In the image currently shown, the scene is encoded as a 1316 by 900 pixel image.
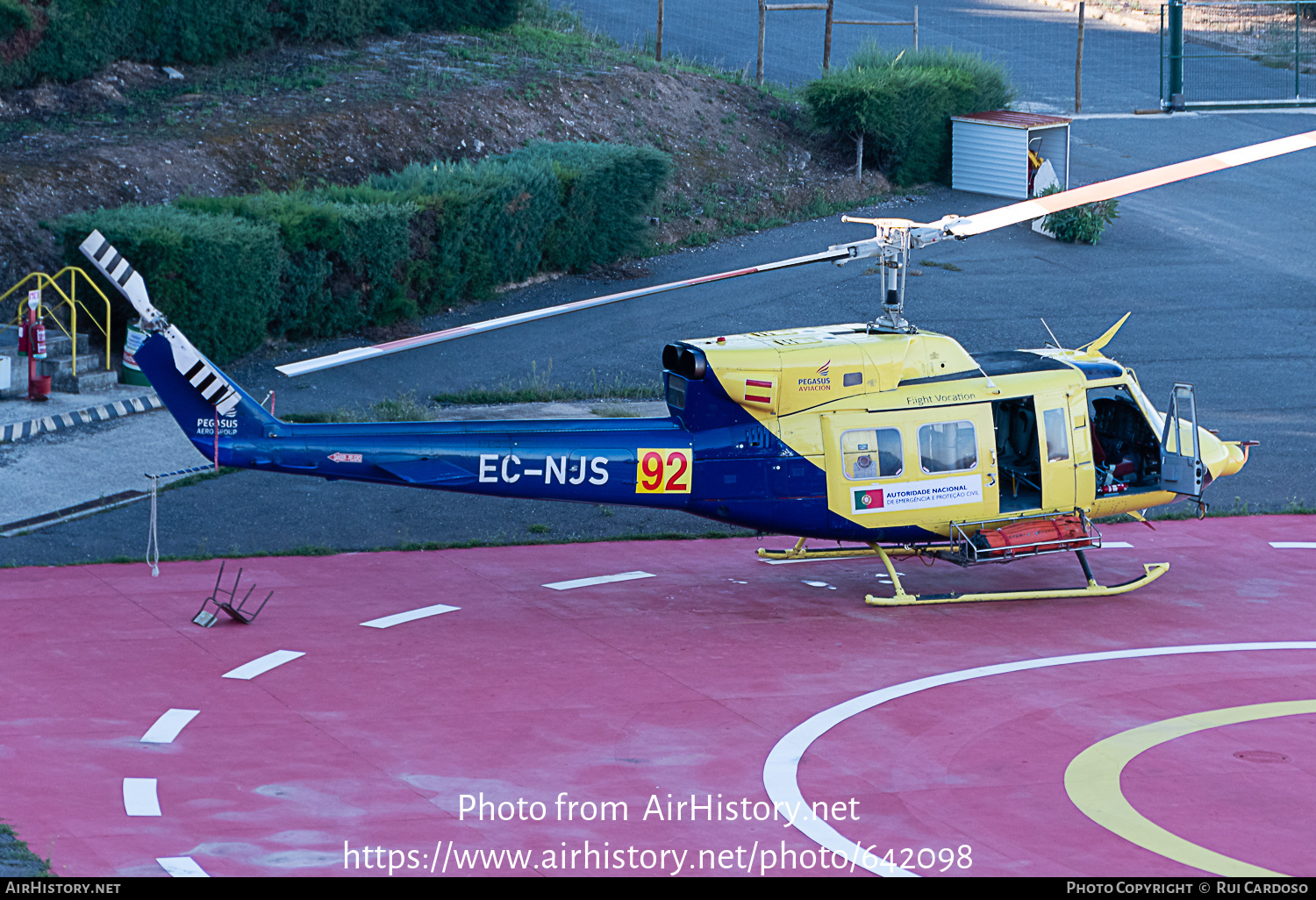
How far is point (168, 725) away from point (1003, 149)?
2936 cm

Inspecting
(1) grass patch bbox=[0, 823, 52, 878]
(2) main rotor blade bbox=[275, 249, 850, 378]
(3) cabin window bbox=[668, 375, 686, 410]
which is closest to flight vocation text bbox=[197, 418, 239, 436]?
(2) main rotor blade bbox=[275, 249, 850, 378]

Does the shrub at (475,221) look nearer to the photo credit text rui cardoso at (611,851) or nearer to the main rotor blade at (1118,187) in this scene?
the main rotor blade at (1118,187)

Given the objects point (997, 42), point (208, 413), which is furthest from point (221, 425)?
point (997, 42)

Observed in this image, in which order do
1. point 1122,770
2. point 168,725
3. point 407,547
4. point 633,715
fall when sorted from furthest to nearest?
point 407,547 → point 633,715 → point 168,725 → point 1122,770

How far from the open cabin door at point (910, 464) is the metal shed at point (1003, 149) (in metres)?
21.8

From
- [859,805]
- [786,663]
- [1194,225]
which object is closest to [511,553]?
[786,663]

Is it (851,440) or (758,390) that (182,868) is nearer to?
(758,390)

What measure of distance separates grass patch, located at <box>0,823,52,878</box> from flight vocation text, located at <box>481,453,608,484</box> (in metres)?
6.03

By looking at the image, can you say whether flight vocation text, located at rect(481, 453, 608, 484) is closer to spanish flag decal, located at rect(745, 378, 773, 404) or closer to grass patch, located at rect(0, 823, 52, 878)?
spanish flag decal, located at rect(745, 378, 773, 404)

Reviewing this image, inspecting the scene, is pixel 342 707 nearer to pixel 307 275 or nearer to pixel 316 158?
pixel 307 275

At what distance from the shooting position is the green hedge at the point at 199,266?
23078 millimetres

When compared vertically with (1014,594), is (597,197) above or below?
above

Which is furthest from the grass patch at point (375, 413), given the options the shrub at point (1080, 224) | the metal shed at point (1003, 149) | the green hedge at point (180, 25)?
the metal shed at point (1003, 149)

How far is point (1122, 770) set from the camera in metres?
12.1
